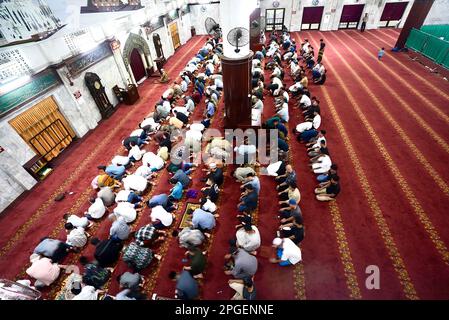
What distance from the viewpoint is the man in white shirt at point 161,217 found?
410cm

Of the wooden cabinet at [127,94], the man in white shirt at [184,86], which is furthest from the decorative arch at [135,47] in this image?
the man in white shirt at [184,86]

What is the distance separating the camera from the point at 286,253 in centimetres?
353

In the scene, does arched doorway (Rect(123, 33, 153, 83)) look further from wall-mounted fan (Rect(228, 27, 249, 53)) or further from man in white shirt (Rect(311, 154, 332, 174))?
man in white shirt (Rect(311, 154, 332, 174))

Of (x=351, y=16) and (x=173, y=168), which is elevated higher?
(x=351, y=16)

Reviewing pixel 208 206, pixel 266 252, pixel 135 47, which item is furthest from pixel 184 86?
pixel 266 252

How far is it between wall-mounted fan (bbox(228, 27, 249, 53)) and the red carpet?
2545 millimetres

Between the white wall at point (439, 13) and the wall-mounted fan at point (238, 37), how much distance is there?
16.4 metres

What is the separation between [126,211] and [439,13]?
20684mm

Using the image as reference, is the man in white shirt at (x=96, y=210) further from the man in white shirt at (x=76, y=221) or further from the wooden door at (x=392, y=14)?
the wooden door at (x=392, y=14)

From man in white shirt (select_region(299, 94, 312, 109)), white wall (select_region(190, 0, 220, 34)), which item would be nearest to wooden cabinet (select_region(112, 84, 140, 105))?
man in white shirt (select_region(299, 94, 312, 109))

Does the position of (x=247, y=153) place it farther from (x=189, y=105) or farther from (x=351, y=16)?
(x=351, y=16)

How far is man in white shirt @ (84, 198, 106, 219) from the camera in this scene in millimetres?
4402
